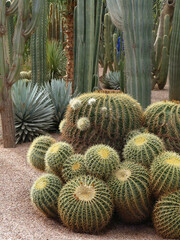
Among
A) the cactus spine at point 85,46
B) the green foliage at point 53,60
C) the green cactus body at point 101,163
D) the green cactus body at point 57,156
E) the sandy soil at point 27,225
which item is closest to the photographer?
the sandy soil at point 27,225

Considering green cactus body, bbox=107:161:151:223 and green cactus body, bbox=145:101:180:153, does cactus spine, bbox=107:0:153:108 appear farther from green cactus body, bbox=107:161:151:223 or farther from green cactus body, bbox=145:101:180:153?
green cactus body, bbox=107:161:151:223

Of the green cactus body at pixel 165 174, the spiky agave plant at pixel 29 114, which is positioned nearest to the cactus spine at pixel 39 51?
the spiky agave plant at pixel 29 114

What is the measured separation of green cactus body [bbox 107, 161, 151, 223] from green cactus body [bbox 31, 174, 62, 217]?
1.56 ft

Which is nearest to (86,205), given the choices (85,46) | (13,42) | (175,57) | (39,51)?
(13,42)

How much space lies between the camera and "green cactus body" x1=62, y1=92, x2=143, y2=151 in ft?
11.5

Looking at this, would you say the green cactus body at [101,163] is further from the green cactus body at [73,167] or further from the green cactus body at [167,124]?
the green cactus body at [167,124]

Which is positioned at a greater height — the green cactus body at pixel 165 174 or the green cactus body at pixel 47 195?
the green cactus body at pixel 165 174

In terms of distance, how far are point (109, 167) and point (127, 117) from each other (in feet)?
2.39

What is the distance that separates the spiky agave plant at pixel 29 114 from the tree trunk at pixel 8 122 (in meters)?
0.30

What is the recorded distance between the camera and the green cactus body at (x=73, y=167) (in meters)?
3.07

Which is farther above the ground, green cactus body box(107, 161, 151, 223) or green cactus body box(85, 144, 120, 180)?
green cactus body box(85, 144, 120, 180)

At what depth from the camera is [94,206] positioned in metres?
2.75

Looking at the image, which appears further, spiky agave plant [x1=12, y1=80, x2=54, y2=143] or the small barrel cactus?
spiky agave plant [x1=12, y1=80, x2=54, y2=143]

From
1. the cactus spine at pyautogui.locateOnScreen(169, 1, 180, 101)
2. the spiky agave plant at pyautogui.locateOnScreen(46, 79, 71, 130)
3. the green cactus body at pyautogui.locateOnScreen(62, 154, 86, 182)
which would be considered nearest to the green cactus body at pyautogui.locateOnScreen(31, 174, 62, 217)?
the green cactus body at pyautogui.locateOnScreen(62, 154, 86, 182)
